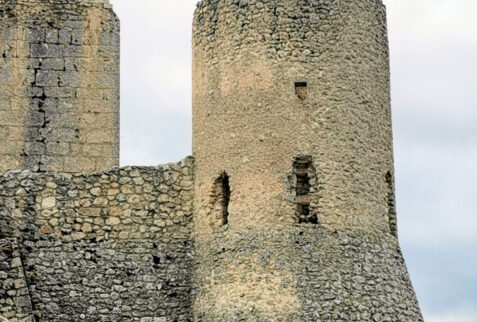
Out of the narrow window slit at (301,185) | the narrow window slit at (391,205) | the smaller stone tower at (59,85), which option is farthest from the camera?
the smaller stone tower at (59,85)

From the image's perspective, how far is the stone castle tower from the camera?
18172 millimetres

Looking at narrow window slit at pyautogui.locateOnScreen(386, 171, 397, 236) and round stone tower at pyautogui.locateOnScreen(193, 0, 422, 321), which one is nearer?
round stone tower at pyautogui.locateOnScreen(193, 0, 422, 321)

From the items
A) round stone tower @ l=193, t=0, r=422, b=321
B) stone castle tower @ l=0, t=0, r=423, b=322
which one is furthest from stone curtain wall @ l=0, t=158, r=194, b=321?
round stone tower @ l=193, t=0, r=422, b=321

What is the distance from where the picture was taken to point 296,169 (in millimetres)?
18438

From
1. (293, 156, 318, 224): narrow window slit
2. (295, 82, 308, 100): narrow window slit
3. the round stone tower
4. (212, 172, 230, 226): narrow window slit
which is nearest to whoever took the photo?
the round stone tower

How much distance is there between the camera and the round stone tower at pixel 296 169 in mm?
18078

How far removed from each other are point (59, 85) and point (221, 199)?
13.4 ft

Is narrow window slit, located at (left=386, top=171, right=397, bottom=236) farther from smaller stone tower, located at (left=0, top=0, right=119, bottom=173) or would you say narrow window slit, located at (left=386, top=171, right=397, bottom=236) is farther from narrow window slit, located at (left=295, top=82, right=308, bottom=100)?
smaller stone tower, located at (left=0, top=0, right=119, bottom=173)

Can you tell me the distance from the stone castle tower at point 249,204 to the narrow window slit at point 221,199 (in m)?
0.02

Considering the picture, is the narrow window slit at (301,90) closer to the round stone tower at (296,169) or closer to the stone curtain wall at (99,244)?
the round stone tower at (296,169)

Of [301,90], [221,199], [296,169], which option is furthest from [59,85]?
[296,169]

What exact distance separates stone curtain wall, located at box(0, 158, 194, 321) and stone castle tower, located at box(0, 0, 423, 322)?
2 centimetres

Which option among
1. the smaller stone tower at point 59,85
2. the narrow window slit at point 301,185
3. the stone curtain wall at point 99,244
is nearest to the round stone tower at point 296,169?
the narrow window slit at point 301,185

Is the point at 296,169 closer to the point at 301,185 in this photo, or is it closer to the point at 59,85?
the point at 301,185
